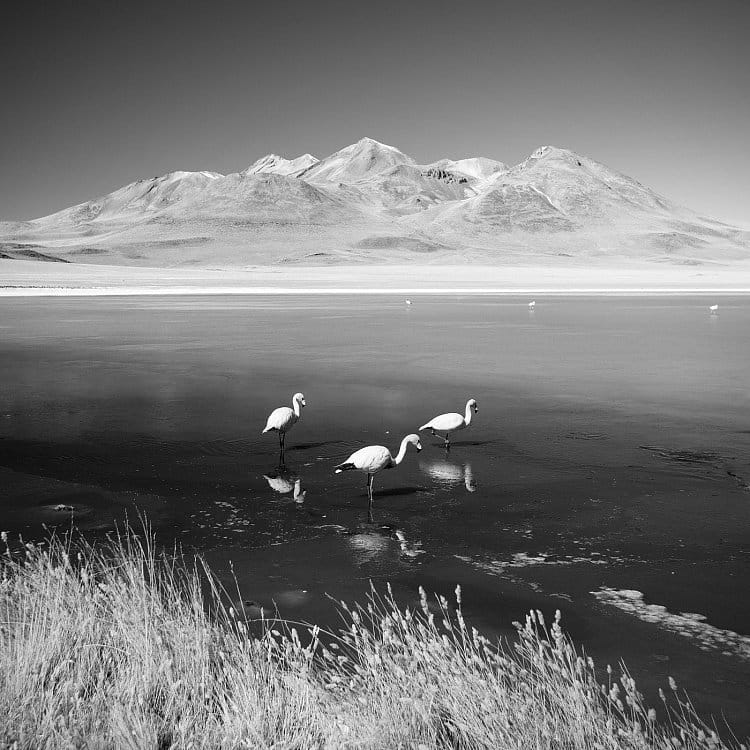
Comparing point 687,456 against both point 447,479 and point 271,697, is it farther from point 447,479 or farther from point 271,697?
point 271,697

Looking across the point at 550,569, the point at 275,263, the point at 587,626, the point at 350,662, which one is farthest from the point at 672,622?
the point at 275,263

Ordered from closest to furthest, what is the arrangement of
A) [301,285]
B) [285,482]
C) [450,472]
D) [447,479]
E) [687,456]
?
[285,482]
[447,479]
[450,472]
[687,456]
[301,285]

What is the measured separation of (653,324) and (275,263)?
432 ft

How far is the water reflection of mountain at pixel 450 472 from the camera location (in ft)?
29.8

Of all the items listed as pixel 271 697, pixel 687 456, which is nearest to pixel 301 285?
pixel 687 456

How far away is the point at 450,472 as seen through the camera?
956 centimetres

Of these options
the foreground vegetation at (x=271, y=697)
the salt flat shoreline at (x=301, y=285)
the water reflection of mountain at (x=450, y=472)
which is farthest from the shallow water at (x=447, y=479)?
the salt flat shoreline at (x=301, y=285)

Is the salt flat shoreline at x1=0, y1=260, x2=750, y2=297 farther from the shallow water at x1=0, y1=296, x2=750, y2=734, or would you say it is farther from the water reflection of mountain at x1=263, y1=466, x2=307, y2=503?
the water reflection of mountain at x1=263, y1=466, x2=307, y2=503

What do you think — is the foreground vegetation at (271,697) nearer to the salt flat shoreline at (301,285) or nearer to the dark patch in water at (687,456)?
the dark patch in water at (687,456)

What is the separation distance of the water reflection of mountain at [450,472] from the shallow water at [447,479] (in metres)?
0.05

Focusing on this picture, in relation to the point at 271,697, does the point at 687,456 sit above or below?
below

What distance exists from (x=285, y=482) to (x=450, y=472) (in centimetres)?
200

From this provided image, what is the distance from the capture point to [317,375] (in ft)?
55.7

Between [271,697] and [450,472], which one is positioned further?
[450,472]
